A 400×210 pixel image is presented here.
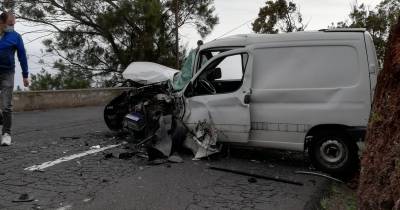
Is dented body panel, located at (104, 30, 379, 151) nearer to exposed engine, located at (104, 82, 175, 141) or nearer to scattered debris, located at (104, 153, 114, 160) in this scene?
exposed engine, located at (104, 82, 175, 141)

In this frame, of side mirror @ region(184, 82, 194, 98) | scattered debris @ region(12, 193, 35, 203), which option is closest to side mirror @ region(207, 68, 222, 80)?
side mirror @ region(184, 82, 194, 98)

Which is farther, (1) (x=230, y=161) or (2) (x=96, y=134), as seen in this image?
→ (2) (x=96, y=134)

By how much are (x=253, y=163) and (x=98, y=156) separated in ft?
7.63

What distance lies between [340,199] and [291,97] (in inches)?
67.1

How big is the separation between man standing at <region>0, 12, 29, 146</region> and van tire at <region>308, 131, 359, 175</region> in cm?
469

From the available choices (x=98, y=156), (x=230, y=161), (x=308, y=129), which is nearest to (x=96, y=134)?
(x=98, y=156)

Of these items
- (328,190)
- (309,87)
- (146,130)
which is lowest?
(328,190)

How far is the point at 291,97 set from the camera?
6367mm

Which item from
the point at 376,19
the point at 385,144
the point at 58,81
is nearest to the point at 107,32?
the point at 58,81

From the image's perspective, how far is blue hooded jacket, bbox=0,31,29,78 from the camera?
715 cm

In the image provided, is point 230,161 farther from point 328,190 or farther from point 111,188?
point 111,188

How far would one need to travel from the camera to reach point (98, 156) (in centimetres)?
685

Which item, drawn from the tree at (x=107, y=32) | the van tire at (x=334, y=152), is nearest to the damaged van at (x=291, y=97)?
the van tire at (x=334, y=152)

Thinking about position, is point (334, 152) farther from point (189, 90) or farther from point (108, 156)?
point (108, 156)
